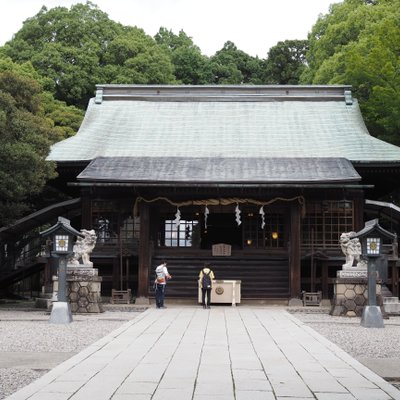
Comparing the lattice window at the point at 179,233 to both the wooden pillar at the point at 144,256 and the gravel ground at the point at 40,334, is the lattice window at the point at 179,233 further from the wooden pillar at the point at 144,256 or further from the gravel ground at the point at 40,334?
the gravel ground at the point at 40,334

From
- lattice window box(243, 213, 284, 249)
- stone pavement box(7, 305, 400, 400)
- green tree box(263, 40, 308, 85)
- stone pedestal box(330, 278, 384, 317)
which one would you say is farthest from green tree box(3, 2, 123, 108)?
stone pavement box(7, 305, 400, 400)

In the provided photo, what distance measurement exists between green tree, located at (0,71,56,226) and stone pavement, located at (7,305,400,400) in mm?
8213

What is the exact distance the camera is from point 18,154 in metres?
19.7

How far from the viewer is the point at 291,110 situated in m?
30.7

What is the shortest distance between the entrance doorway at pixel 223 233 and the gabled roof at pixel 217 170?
4.72m

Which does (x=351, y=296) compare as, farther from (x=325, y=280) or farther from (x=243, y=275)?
(x=243, y=275)

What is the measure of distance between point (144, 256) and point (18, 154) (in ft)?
17.6

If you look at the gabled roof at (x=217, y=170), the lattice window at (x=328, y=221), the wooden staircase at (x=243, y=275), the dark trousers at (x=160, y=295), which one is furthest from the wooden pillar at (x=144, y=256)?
the lattice window at (x=328, y=221)

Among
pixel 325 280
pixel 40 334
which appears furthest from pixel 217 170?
pixel 40 334

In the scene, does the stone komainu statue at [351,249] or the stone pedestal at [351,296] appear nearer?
the stone pedestal at [351,296]

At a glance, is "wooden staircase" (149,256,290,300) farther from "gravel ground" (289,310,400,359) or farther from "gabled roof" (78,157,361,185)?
"gravel ground" (289,310,400,359)

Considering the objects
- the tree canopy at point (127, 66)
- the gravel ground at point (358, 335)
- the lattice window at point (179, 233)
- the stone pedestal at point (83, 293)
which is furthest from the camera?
the lattice window at point (179, 233)

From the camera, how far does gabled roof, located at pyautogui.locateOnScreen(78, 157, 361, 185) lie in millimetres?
21906

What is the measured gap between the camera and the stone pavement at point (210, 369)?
270 inches
